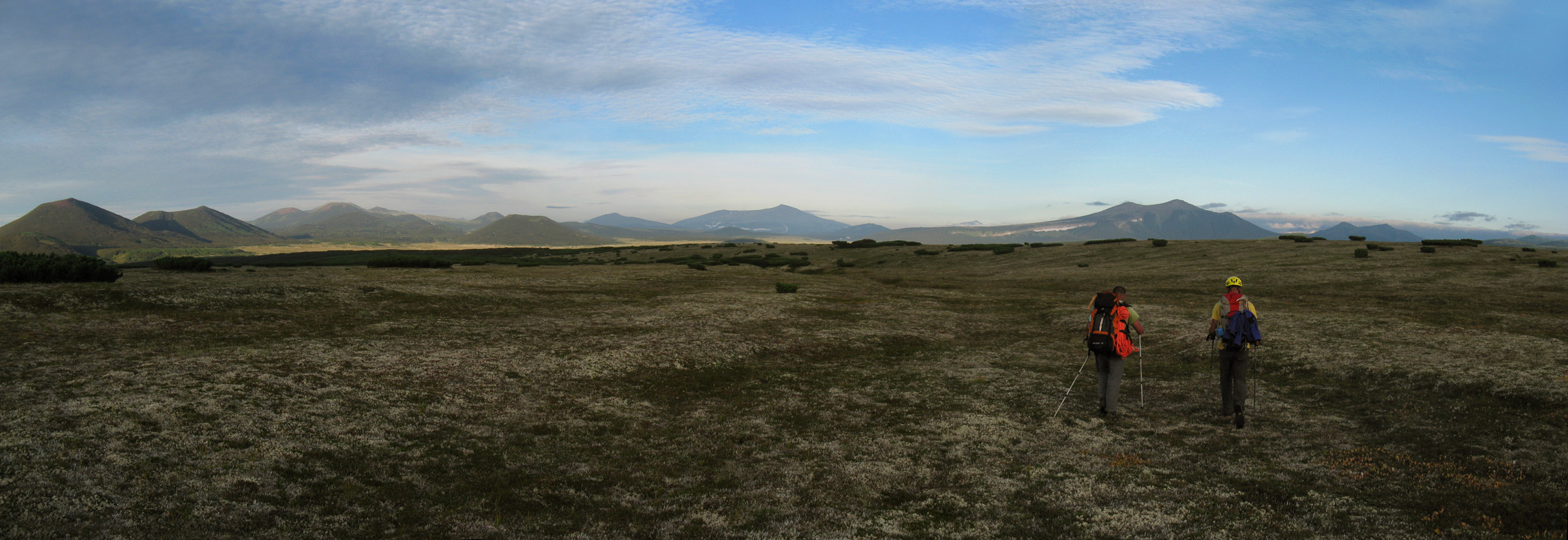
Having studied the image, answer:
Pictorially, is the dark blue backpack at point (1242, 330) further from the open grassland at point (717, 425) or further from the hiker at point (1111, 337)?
the open grassland at point (717, 425)

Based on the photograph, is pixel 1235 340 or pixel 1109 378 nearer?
pixel 1235 340

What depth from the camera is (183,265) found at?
37.0m

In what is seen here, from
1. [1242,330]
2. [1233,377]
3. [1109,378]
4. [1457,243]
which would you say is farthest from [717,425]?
[1457,243]

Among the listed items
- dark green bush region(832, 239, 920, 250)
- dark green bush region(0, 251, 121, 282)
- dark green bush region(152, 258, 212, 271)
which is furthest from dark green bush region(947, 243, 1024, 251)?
dark green bush region(0, 251, 121, 282)

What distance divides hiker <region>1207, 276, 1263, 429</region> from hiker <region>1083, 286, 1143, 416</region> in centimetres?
195

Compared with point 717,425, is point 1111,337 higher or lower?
higher

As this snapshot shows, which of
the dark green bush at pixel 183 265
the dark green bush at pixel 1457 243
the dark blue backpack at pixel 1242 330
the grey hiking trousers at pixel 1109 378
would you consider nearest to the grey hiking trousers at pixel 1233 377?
the dark blue backpack at pixel 1242 330

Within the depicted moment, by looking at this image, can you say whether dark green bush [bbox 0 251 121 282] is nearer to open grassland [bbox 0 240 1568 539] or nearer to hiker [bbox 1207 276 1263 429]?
open grassland [bbox 0 240 1568 539]

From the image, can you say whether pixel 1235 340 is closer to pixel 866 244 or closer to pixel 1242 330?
pixel 1242 330

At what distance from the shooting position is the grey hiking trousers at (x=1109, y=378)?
17.7 metres

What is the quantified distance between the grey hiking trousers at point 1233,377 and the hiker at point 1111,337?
2082mm

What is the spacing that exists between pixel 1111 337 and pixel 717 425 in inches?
419

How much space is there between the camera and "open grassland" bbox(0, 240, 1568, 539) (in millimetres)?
10367

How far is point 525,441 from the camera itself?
46.9ft
